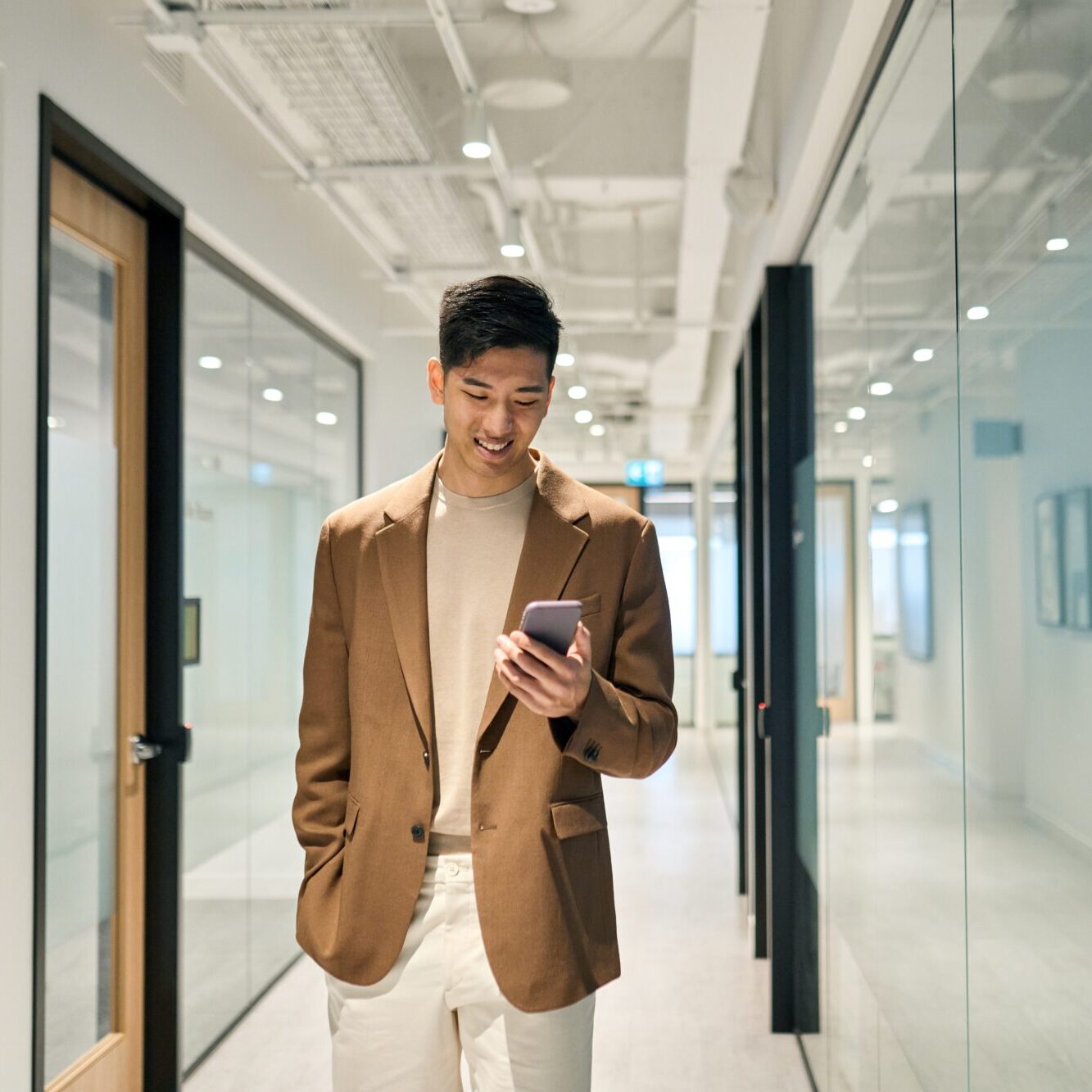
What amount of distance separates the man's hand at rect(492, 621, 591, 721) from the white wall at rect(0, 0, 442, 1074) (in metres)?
1.51

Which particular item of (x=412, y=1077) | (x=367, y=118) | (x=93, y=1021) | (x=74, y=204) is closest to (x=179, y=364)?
(x=74, y=204)

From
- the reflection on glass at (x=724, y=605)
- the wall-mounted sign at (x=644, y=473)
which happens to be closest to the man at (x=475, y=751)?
the reflection on glass at (x=724, y=605)

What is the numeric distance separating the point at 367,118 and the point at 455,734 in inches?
102

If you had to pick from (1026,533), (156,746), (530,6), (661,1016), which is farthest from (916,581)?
(530,6)

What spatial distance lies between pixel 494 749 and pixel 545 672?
214 millimetres

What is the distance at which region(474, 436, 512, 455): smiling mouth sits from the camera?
162 centimetres

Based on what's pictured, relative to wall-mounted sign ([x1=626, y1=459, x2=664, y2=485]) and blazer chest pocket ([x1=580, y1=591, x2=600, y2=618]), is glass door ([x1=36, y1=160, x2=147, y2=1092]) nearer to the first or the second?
blazer chest pocket ([x1=580, y1=591, x2=600, y2=618])

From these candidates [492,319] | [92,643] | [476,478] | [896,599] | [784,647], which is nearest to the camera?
[492,319]

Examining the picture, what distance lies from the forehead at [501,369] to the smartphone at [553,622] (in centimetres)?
34

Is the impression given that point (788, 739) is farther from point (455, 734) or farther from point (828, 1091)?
point (455, 734)

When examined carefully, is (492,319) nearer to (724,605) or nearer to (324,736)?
(324,736)

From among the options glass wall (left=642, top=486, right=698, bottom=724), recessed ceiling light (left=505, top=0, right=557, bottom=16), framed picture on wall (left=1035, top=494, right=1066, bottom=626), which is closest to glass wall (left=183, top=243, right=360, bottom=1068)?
recessed ceiling light (left=505, top=0, right=557, bottom=16)

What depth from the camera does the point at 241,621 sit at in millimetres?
4309

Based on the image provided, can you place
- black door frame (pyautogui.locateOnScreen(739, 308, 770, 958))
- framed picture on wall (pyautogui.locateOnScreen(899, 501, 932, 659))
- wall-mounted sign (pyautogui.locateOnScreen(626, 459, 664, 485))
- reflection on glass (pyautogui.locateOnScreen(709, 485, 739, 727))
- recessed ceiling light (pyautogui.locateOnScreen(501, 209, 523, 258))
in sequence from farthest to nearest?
1. wall-mounted sign (pyautogui.locateOnScreen(626, 459, 664, 485))
2. reflection on glass (pyautogui.locateOnScreen(709, 485, 739, 727))
3. black door frame (pyautogui.locateOnScreen(739, 308, 770, 958))
4. recessed ceiling light (pyautogui.locateOnScreen(501, 209, 523, 258))
5. framed picture on wall (pyautogui.locateOnScreen(899, 501, 932, 659))
